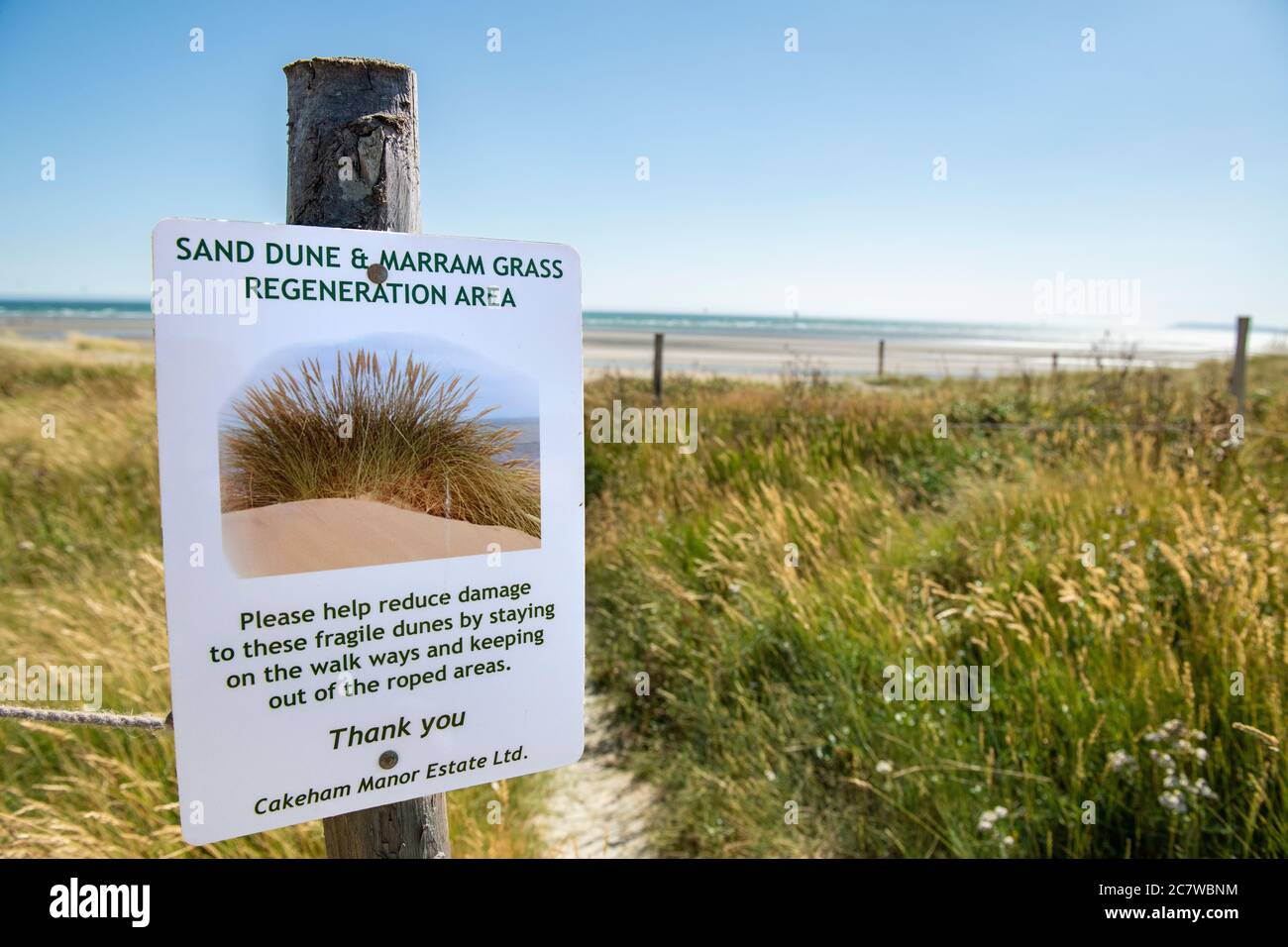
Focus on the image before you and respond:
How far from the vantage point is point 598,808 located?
11.6ft

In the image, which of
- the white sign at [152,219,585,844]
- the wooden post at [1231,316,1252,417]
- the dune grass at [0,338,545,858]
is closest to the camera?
the white sign at [152,219,585,844]

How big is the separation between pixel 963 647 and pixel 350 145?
3138 mm

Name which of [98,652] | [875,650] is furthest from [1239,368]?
[98,652]

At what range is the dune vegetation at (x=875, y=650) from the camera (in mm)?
2641

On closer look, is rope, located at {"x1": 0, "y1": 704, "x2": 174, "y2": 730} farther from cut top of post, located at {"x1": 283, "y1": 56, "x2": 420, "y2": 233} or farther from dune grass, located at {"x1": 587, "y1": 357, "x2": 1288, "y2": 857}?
dune grass, located at {"x1": 587, "y1": 357, "x2": 1288, "y2": 857}

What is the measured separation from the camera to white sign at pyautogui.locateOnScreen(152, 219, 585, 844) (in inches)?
51.5

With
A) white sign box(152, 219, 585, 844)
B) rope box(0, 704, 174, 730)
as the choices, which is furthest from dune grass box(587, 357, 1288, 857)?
rope box(0, 704, 174, 730)

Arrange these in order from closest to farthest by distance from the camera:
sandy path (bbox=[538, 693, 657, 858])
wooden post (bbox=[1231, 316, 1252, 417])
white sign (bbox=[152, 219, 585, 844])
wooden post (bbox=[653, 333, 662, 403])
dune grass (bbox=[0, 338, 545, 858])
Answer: white sign (bbox=[152, 219, 585, 844]) < dune grass (bbox=[0, 338, 545, 858]) < sandy path (bbox=[538, 693, 657, 858]) < wooden post (bbox=[1231, 316, 1252, 417]) < wooden post (bbox=[653, 333, 662, 403])

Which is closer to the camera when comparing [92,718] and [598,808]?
[92,718]

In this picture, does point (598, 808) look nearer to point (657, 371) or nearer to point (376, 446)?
point (376, 446)

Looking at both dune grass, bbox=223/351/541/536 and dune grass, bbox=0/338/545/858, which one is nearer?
dune grass, bbox=223/351/541/536

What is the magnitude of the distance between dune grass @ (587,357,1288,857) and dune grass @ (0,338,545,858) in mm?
1003

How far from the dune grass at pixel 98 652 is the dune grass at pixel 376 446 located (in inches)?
62.3
